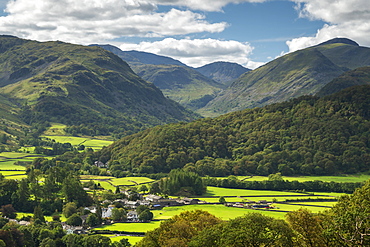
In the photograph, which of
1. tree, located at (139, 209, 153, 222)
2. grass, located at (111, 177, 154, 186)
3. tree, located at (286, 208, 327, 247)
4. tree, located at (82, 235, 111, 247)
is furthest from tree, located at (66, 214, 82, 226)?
tree, located at (286, 208, 327, 247)

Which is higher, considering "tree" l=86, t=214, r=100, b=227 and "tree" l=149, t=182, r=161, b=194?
"tree" l=149, t=182, r=161, b=194

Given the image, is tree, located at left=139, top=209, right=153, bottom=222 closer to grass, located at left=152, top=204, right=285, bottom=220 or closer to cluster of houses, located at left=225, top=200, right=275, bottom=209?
grass, located at left=152, top=204, right=285, bottom=220

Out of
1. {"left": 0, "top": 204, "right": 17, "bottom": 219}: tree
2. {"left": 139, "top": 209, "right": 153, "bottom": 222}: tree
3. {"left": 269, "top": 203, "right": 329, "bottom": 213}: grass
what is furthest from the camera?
{"left": 269, "top": 203, "right": 329, "bottom": 213}: grass

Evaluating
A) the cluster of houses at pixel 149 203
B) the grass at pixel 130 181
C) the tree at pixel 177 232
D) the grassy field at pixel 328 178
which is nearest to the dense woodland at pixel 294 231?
the tree at pixel 177 232

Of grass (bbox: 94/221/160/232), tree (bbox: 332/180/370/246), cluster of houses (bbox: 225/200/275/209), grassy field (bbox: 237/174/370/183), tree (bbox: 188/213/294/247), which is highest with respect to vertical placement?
tree (bbox: 332/180/370/246)

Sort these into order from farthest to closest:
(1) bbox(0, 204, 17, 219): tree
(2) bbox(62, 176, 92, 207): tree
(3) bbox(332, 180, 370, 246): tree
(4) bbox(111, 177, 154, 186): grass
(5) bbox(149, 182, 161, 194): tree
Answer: (4) bbox(111, 177, 154, 186): grass
(5) bbox(149, 182, 161, 194): tree
(2) bbox(62, 176, 92, 207): tree
(1) bbox(0, 204, 17, 219): tree
(3) bbox(332, 180, 370, 246): tree

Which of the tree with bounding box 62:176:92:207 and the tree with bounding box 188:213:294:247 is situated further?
the tree with bounding box 62:176:92:207

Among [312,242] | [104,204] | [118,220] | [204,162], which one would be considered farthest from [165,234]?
[204,162]

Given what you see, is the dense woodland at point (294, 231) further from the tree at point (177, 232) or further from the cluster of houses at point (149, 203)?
the cluster of houses at point (149, 203)
